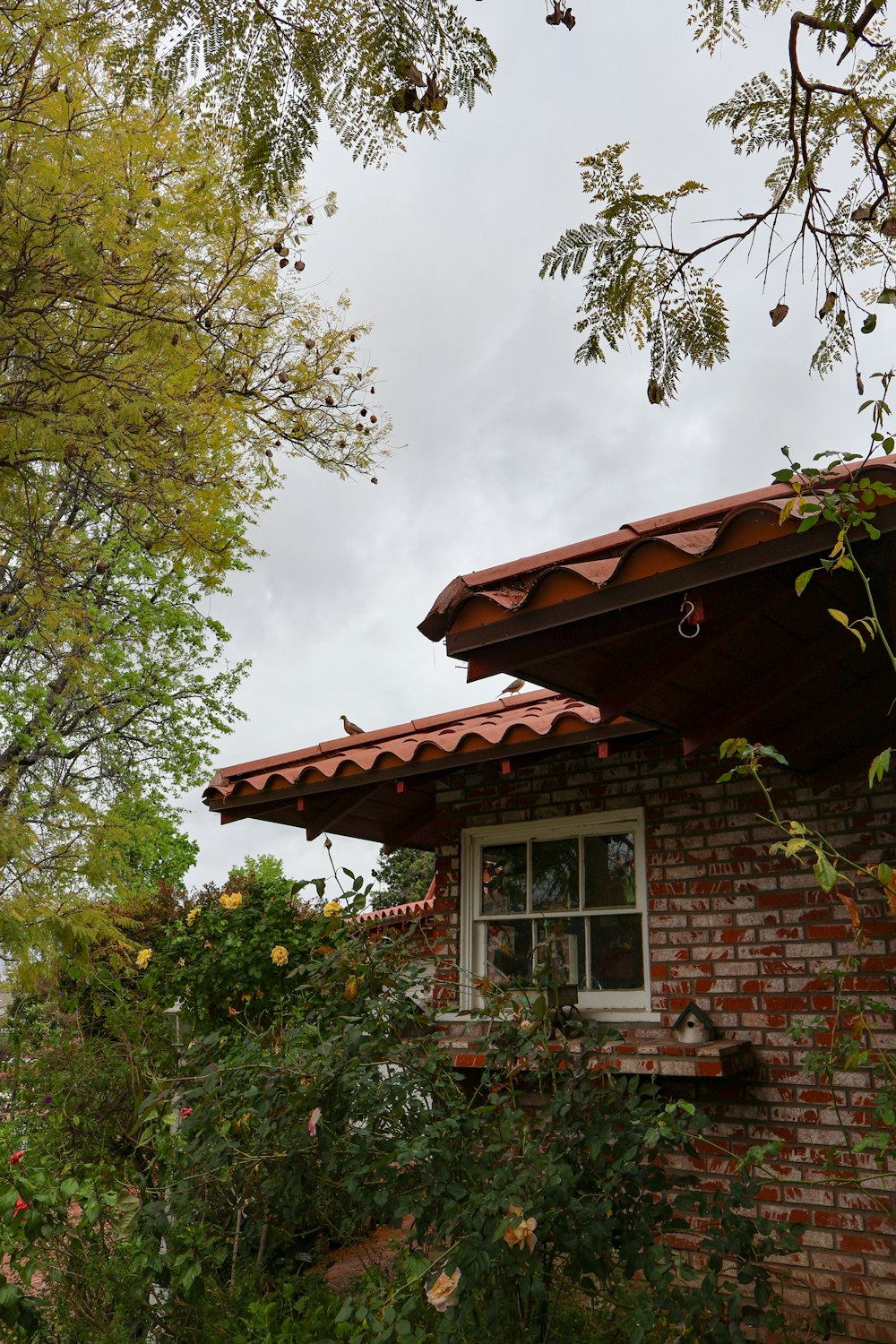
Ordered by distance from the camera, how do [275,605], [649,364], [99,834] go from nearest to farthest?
1. [649,364]
2. [99,834]
3. [275,605]

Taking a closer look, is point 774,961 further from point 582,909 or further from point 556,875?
point 556,875

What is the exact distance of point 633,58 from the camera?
13.0 ft

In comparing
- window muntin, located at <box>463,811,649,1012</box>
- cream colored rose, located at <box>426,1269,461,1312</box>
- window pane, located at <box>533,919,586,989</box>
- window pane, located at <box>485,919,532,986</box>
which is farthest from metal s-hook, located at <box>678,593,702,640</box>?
window pane, located at <box>485,919,532,986</box>

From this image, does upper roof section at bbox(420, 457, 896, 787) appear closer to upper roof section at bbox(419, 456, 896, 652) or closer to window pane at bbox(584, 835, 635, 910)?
upper roof section at bbox(419, 456, 896, 652)

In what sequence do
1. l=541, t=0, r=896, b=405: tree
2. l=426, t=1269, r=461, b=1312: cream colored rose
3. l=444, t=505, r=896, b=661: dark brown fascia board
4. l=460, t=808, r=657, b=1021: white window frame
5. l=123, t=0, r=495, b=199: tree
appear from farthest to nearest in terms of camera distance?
1. l=460, t=808, r=657, b=1021: white window frame
2. l=541, t=0, r=896, b=405: tree
3. l=123, t=0, r=495, b=199: tree
4. l=426, t=1269, r=461, b=1312: cream colored rose
5. l=444, t=505, r=896, b=661: dark brown fascia board

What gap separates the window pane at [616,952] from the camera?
5309 mm

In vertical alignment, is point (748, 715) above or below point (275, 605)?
below

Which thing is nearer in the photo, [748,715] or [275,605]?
[748,715]

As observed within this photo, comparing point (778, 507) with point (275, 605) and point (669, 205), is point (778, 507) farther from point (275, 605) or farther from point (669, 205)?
point (275, 605)

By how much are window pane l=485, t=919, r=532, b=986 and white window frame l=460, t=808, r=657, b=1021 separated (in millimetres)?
54

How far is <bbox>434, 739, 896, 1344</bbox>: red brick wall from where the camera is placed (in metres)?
4.28

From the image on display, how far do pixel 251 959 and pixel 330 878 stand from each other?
2.12 m

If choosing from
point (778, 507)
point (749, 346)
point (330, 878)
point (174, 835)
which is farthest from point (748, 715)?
point (174, 835)

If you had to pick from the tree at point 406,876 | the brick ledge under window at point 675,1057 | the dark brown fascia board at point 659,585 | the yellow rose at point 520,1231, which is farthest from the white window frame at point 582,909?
the tree at point 406,876
